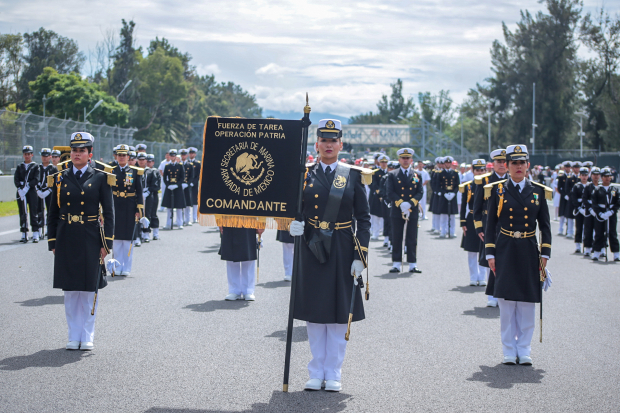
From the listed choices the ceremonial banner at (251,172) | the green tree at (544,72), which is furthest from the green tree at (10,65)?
the ceremonial banner at (251,172)

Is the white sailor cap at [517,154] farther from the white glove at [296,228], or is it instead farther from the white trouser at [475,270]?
the white trouser at [475,270]

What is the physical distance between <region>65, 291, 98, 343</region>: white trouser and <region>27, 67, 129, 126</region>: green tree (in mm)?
48711

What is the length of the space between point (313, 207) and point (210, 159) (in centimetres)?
100

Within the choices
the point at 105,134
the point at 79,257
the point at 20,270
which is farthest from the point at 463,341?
the point at 105,134

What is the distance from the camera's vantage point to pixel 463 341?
746cm

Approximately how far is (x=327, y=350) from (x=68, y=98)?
52.1 m

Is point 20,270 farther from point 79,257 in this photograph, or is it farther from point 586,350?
point 586,350

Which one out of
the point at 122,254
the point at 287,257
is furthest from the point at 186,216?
the point at 287,257

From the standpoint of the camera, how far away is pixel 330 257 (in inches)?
227

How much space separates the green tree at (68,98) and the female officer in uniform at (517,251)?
165 feet

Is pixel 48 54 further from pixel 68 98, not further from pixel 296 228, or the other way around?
pixel 296 228

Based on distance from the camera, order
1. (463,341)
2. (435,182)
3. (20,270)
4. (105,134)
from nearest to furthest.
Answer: (463,341) < (20,270) < (435,182) < (105,134)

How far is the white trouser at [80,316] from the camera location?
6863 mm

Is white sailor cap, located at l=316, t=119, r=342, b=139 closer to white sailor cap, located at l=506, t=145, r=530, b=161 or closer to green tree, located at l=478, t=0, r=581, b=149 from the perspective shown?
white sailor cap, located at l=506, t=145, r=530, b=161
